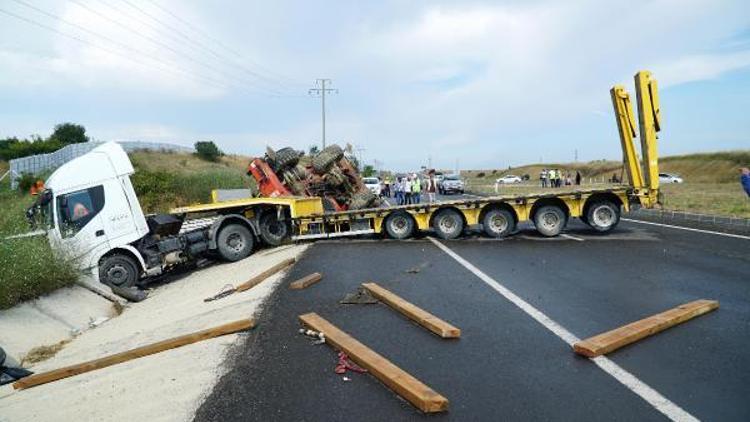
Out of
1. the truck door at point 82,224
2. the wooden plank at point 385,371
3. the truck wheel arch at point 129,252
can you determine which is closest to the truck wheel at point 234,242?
the truck wheel arch at point 129,252

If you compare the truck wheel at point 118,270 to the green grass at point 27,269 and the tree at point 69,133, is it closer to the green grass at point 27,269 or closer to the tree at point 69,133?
the green grass at point 27,269

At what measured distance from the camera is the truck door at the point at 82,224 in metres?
10.7

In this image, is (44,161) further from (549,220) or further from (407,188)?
(549,220)

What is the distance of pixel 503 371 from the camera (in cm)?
483

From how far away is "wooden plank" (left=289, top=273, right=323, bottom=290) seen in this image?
8531mm

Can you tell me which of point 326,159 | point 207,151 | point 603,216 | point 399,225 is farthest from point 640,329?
point 207,151

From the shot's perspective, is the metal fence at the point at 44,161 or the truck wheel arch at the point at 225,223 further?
the metal fence at the point at 44,161

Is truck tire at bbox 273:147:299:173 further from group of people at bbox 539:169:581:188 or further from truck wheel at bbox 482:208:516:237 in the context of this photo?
group of people at bbox 539:169:581:188

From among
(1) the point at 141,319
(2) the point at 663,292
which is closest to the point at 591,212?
(2) the point at 663,292

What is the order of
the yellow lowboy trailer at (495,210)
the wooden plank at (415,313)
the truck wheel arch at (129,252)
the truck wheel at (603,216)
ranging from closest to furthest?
the wooden plank at (415,313)
the truck wheel arch at (129,252)
the yellow lowboy trailer at (495,210)
the truck wheel at (603,216)

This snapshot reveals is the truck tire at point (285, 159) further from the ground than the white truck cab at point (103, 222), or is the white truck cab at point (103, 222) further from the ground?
the truck tire at point (285, 159)

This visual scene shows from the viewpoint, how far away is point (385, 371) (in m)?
4.64

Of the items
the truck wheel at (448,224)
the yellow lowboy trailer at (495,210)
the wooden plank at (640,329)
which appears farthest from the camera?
the truck wheel at (448,224)

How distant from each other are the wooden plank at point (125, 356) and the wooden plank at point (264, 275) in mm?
2826
